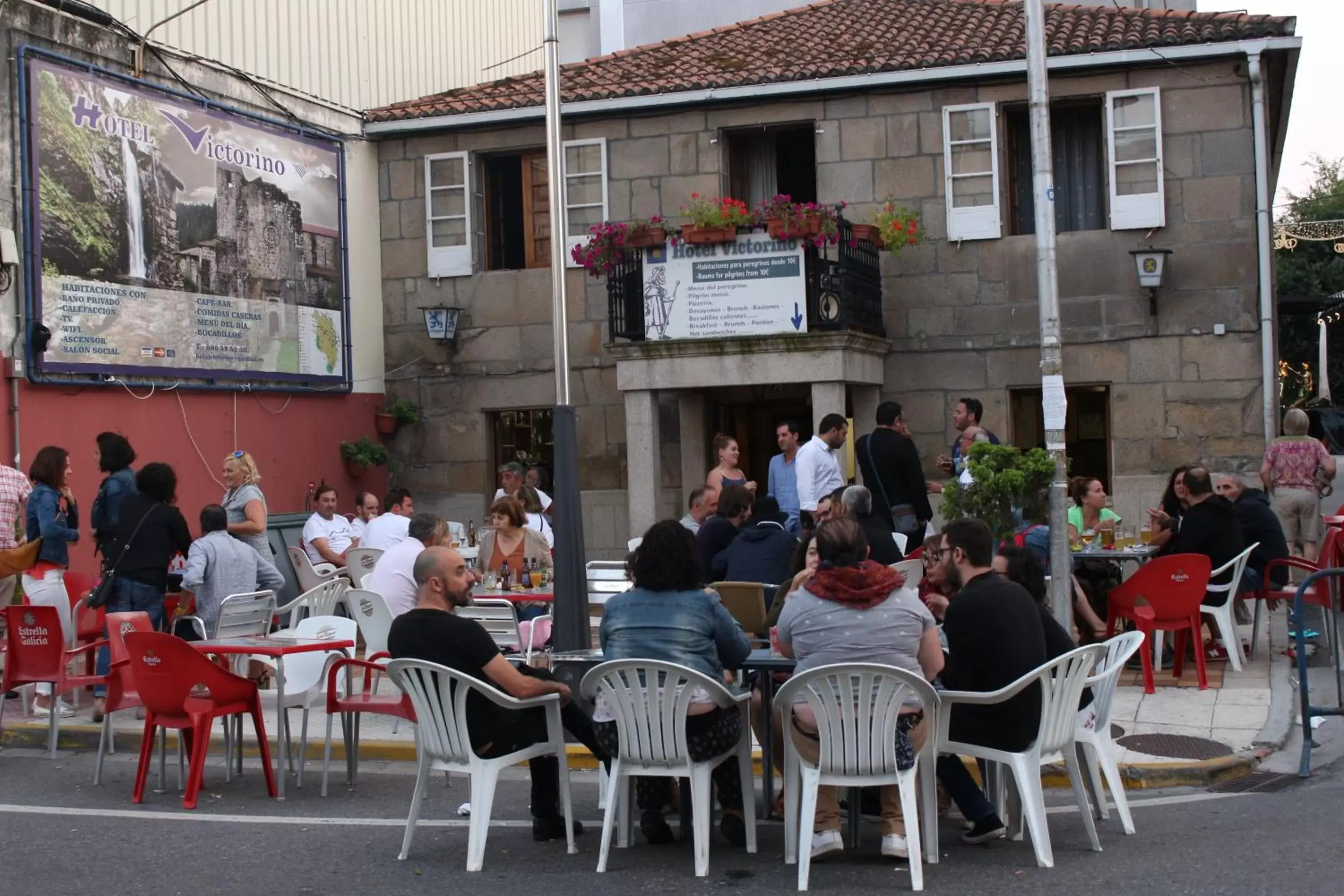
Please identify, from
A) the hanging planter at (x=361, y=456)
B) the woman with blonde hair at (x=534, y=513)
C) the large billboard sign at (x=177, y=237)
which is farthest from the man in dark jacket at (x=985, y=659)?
the hanging planter at (x=361, y=456)

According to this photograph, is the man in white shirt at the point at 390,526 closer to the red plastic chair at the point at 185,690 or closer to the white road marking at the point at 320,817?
the red plastic chair at the point at 185,690

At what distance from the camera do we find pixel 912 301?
16.8 m

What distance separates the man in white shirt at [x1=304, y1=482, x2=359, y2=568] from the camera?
13.4 meters

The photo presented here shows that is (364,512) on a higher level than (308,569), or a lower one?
higher

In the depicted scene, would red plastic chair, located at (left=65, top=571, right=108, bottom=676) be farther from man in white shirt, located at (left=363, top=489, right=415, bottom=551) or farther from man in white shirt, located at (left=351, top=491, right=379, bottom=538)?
man in white shirt, located at (left=351, top=491, right=379, bottom=538)

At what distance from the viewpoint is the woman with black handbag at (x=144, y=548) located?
9.89 metres

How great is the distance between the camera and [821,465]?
40.6 ft

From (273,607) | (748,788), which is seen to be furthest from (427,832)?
(273,607)

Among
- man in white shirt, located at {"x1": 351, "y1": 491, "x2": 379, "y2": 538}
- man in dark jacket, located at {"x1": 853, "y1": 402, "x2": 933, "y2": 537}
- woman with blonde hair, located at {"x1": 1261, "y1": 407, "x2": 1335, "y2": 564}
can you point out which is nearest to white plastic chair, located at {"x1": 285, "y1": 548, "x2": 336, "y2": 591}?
man in white shirt, located at {"x1": 351, "y1": 491, "x2": 379, "y2": 538}

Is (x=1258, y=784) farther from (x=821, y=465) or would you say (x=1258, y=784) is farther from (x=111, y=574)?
(x=111, y=574)

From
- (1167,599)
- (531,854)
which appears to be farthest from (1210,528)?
(531,854)

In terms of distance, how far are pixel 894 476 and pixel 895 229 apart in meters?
5.08

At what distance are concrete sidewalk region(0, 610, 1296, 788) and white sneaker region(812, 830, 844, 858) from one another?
201 centimetres

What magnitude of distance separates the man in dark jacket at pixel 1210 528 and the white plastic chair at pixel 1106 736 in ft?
A: 13.5
